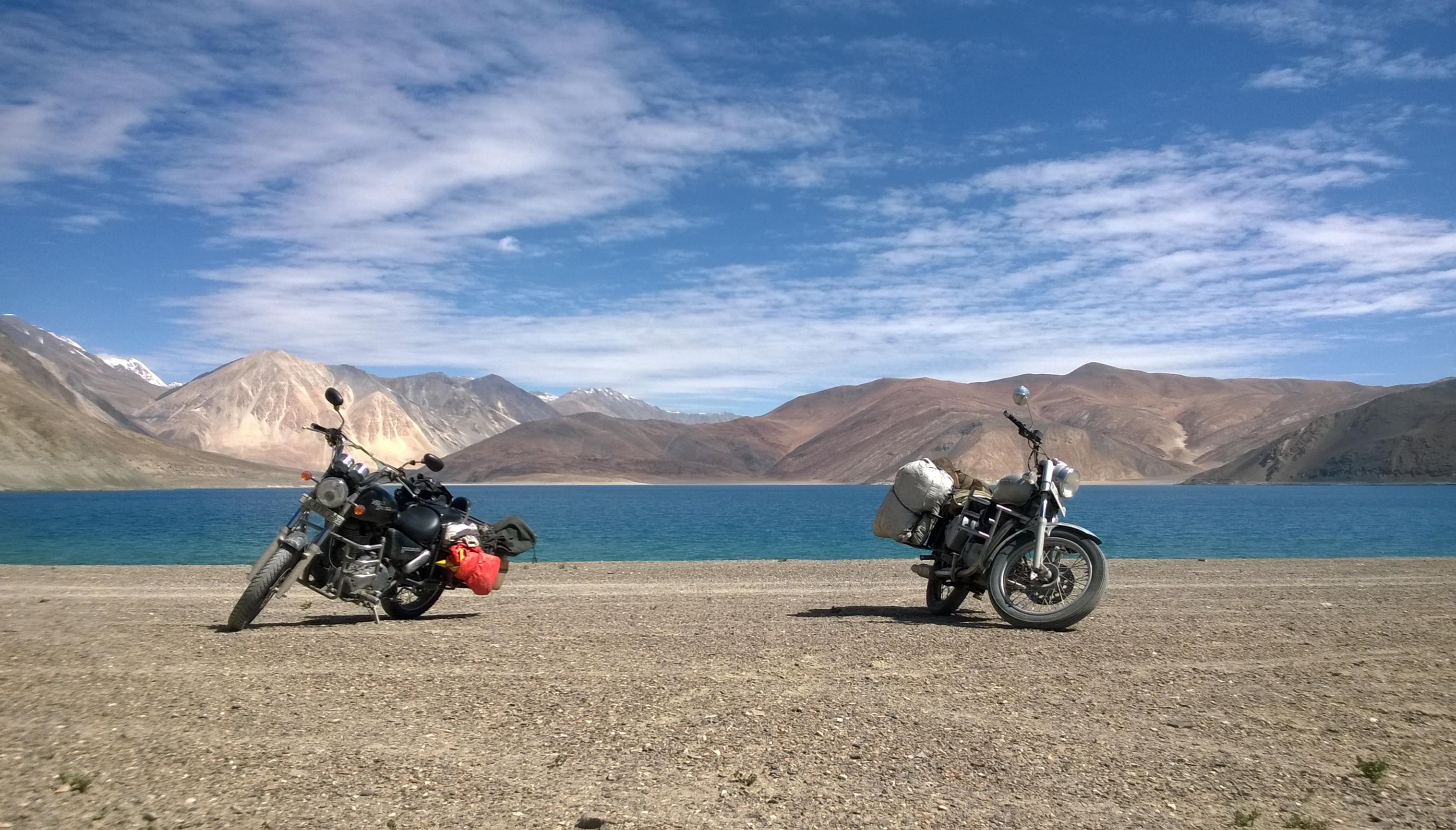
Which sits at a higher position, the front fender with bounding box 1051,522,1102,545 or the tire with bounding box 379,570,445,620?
the front fender with bounding box 1051,522,1102,545

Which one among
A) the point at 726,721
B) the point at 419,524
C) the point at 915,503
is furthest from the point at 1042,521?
the point at 419,524

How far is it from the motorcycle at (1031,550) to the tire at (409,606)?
20.3 ft

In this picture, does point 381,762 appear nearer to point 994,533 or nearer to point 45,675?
point 45,675

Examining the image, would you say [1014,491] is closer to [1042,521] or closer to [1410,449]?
[1042,521]

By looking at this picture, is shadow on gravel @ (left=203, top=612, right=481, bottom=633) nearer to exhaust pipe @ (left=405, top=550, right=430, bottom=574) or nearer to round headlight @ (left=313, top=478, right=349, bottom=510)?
exhaust pipe @ (left=405, top=550, right=430, bottom=574)

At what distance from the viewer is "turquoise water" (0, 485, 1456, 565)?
116 feet

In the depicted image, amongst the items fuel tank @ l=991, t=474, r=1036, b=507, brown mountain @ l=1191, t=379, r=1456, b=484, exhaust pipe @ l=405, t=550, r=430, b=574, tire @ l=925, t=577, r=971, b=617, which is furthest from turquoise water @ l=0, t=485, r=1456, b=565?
brown mountain @ l=1191, t=379, r=1456, b=484

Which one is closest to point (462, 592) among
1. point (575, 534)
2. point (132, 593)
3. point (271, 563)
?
point (132, 593)

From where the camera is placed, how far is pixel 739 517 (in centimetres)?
7731

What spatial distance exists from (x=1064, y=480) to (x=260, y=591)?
893 centimetres

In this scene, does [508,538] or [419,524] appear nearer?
[419,524]

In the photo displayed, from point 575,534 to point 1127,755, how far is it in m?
45.6

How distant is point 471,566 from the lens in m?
12.5

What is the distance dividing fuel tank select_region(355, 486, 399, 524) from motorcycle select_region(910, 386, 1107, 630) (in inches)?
258
